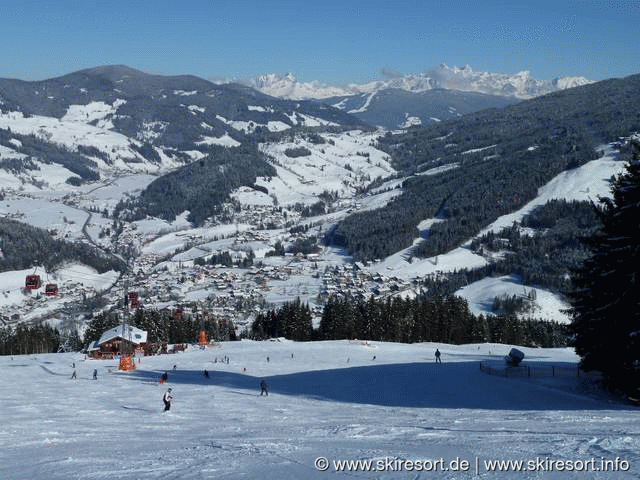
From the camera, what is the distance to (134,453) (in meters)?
17.9

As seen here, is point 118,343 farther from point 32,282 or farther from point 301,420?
point 32,282

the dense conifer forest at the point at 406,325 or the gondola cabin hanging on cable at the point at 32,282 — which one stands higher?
the gondola cabin hanging on cable at the point at 32,282

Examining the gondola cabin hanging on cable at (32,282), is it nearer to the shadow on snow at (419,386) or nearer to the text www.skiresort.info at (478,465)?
the shadow on snow at (419,386)

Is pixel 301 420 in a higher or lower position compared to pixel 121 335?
lower

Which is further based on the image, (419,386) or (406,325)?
(406,325)

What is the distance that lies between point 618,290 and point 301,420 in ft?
52.4

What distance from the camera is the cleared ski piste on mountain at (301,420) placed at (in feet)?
50.5

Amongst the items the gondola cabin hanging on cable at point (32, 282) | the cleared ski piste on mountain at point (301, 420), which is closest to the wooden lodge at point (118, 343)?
the cleared ski piste on mountain at point (301, 420)

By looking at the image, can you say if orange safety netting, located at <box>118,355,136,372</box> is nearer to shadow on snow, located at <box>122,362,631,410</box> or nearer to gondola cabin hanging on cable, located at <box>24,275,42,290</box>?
shadow on snow, located at <box>122,362,631,410</box>

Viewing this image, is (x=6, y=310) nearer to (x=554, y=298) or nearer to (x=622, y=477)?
(x=554, y=298)

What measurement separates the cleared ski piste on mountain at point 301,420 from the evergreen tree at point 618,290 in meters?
1.87

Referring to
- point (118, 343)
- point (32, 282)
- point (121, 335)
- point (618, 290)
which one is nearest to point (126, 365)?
point (121, 335)

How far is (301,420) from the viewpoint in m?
27.0

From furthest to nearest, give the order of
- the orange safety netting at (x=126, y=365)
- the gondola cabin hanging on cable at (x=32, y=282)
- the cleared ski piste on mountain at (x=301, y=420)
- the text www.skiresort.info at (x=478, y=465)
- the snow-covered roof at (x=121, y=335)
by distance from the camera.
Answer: the gondola cabin hanging on cable at (x=32, y=282)
the snow-covered roof at (x=121, y=335)
the orange safety netting at (x=126, y=365)
the cleared ski piste on mountain at (x=301, y=420)
the text www.skiresort.info at (x=478, y=465)
